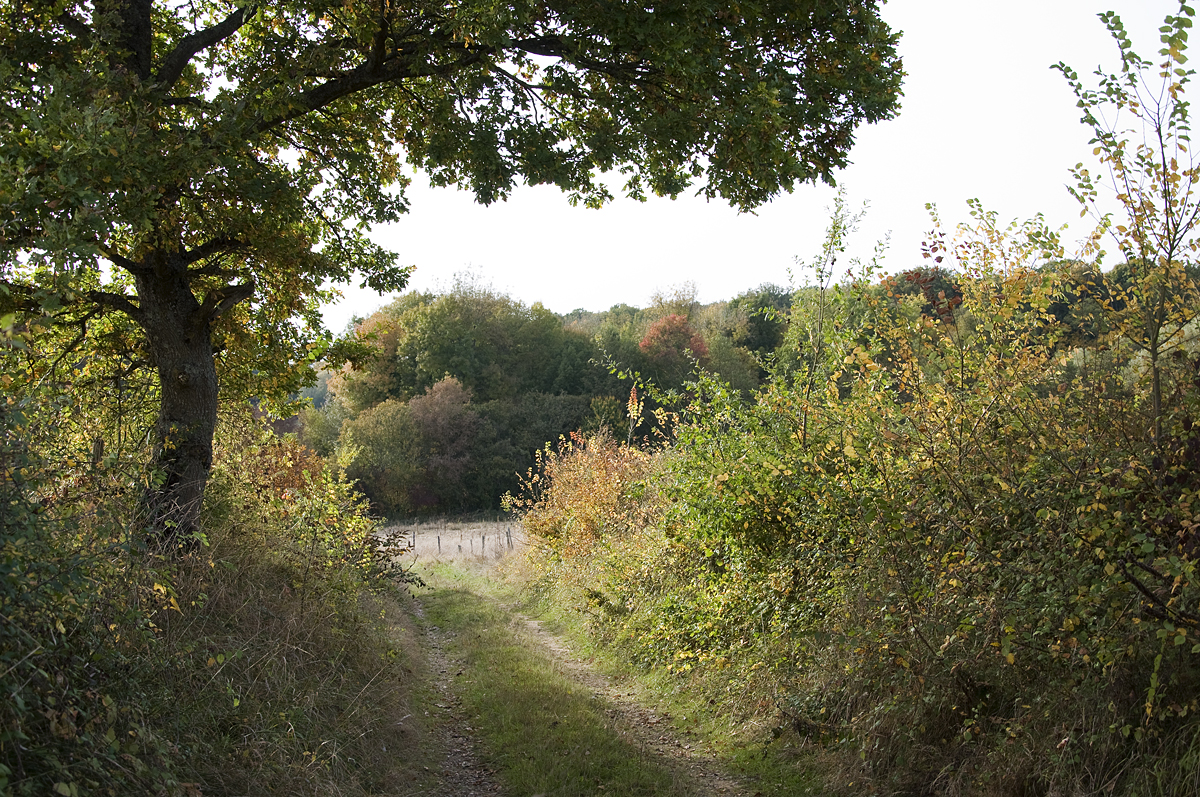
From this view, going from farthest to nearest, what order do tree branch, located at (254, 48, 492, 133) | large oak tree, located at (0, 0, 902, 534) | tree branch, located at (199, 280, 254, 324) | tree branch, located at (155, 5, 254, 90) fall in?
tree branch, located at (199, 280, 254, 324)
tree branch, located at (254, 48, 492, 133)
tree branch, located at (155, 5, 254, 90)
large oak tree, located at (0, 0, 902, 534)

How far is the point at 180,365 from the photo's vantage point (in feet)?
26.2

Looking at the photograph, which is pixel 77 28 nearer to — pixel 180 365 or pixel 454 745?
pixel 180 365

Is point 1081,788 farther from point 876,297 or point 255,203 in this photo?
point 255,203

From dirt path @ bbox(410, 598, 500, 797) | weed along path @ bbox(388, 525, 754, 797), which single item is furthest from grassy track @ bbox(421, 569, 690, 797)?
dirt path @ bbox(410, 598, 500, 797)

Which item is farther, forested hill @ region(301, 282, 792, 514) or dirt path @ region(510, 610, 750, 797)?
forested hill @ region(301, 282, 792, 514)

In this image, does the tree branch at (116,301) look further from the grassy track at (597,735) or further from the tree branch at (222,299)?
the grassy track at (597,735)

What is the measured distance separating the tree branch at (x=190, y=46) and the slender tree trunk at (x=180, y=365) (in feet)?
5.74

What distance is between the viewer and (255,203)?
746 cm

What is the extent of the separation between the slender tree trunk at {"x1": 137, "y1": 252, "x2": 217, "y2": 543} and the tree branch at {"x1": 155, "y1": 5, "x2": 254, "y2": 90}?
5.74 feet

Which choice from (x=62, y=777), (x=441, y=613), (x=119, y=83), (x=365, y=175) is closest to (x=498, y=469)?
(x=441, y=613)

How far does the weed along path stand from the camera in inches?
253

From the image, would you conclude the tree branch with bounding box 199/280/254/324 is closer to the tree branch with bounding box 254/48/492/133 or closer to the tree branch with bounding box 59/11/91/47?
the tree branch with bounding box 254/48/492/133

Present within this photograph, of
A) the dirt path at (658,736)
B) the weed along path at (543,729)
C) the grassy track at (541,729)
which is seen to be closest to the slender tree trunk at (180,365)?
the weed along path at (543,729)

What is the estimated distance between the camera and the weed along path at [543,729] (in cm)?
643
